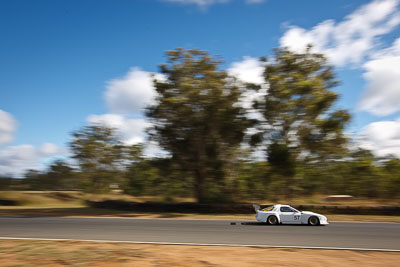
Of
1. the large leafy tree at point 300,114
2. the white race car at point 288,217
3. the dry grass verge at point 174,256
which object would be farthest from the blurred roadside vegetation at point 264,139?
the dry grass verge at point 174,256

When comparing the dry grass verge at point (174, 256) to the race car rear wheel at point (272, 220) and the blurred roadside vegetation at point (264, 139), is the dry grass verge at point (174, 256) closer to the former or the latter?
the race car rear wheel at point (272, 220)

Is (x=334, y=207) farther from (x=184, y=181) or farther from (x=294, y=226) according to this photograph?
(x=184, y=181)

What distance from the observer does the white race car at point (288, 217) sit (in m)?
14.3

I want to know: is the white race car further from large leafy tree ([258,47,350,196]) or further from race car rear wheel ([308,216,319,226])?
large leafy tree ([258,47,350,196])

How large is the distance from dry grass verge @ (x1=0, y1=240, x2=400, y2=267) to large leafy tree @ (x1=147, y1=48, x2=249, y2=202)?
15.9 meters

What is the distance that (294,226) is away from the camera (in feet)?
46.8

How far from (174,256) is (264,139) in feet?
61.3

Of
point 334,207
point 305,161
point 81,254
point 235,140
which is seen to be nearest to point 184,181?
point 235,140

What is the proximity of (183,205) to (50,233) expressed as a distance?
12659mm

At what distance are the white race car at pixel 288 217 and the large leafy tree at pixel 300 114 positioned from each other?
32.1 ft

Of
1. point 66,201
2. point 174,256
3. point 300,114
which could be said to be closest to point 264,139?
point 300,114

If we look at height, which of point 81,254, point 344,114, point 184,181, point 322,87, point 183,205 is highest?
point 322,87

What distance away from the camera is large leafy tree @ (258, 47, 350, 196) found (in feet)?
78.8

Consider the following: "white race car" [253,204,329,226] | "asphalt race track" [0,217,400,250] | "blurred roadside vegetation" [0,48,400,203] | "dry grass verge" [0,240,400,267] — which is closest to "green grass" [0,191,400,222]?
"blurred roadside vegetation" [0,48,400,203]
